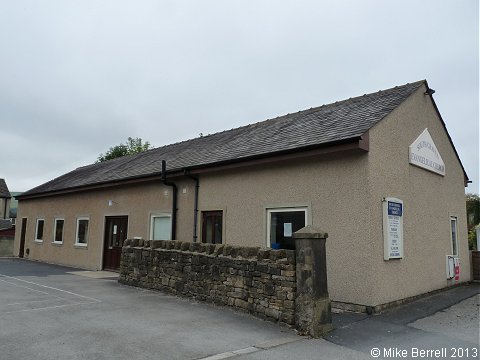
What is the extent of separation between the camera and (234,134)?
596 inches

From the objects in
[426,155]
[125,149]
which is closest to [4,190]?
[125,149]

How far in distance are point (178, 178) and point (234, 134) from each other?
11.2 ft

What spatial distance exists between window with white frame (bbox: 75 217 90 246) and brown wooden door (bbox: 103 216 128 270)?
1553 mm

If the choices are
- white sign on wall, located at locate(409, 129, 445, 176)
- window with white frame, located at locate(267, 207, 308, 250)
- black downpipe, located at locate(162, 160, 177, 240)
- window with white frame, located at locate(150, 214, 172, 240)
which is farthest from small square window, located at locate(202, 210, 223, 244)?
white sign on wall, located at locate(409, 129, 445, 176)

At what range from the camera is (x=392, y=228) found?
28.1 feet

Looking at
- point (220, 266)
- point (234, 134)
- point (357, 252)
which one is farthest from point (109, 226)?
point (357, 252)

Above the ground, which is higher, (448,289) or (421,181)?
(421,181)

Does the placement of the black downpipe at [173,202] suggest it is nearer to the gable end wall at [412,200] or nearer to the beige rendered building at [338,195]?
the beige rendered building at [338,195]

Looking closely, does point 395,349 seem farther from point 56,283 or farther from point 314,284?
point 56,283

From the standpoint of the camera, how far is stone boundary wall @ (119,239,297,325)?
271 inches

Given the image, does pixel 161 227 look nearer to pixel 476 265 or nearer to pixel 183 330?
pixel 183 330

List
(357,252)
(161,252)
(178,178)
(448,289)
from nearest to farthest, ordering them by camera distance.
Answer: (357,252)
(161,252)
(448,289)
(178,178)

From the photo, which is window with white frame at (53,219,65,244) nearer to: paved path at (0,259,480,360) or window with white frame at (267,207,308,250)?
paved path at (0,259,480,360)

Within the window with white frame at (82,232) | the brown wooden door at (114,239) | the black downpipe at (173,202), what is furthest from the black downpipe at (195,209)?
the window with white frame at (82,232)
